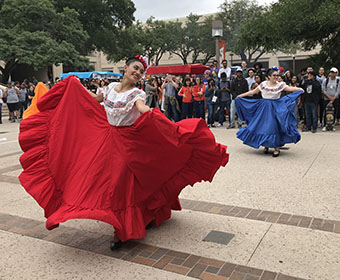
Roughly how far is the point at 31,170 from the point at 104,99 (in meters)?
0.97

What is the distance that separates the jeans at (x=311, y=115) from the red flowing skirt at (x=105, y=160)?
26.3 feet

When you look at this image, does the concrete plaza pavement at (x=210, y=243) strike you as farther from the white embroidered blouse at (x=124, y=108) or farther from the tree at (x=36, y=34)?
the tree at (x=36, y=34)

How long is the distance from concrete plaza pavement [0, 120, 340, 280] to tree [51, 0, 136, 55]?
32.9 m

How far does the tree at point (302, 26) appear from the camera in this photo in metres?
11.9

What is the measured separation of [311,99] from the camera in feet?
35.3

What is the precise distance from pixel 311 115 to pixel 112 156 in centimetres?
900

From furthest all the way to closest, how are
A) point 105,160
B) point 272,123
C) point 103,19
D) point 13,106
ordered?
1. point 103,19
2. point 13,106
3. point 272,123
4. point 105,160

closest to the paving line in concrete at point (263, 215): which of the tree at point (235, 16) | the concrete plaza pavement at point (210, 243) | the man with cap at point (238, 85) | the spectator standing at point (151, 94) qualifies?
the concrete plaza pavement at point (210, 243)

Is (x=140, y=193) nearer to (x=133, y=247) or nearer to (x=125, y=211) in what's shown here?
(x=125, y=211)

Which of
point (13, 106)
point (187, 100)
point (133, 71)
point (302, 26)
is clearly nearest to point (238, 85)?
point (187, 100)

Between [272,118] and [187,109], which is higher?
[272,118]

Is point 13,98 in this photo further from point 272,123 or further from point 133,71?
point 133,71

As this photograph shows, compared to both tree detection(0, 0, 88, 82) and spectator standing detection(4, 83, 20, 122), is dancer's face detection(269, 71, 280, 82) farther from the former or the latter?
tree detection(0, 0, 88, 82)

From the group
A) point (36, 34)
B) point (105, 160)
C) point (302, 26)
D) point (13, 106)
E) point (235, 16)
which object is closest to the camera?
point (105, 160)
